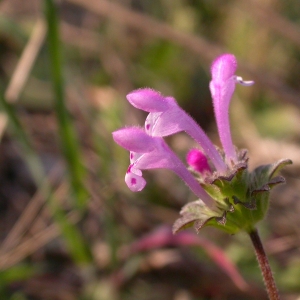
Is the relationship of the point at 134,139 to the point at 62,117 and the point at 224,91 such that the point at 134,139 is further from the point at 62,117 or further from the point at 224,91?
the point at 62,117

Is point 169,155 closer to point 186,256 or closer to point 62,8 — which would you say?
point 186,256

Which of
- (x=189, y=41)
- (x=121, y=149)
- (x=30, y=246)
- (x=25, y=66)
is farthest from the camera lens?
(x=189, y=41)

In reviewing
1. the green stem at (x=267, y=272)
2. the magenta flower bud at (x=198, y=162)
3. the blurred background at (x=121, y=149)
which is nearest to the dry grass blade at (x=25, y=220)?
the blurred background at (x=121, y=149)

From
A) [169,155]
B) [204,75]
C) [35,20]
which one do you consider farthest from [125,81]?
[169,155]

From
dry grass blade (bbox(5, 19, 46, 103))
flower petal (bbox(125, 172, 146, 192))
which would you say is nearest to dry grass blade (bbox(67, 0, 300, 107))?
dry grass blade (bbox(5, 19, 46, 103))

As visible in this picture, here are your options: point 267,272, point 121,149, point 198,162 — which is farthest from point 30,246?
point 267,272

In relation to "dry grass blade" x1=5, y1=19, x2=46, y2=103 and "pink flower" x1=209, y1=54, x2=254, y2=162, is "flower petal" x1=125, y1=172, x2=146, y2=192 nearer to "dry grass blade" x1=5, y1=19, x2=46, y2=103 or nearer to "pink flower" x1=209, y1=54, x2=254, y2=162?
"pink flower" x1=209, y1=54, x2=254, y2=162
